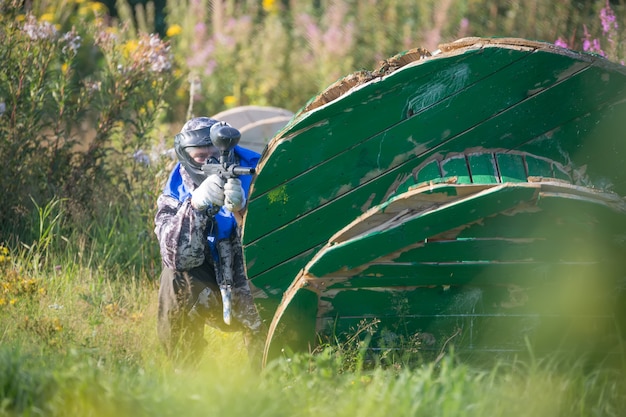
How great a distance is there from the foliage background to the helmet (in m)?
0.78

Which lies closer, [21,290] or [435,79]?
[435,79]

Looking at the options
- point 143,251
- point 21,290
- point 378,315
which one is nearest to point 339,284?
point 378,315

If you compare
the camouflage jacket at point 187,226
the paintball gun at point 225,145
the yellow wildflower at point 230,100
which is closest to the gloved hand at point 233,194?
the paintball gun at point 225,145

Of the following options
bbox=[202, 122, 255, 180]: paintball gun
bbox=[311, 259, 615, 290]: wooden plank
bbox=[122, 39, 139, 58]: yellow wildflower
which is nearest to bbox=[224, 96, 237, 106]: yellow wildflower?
bbox=[122, 39, 139, 58]: yellow wildflower

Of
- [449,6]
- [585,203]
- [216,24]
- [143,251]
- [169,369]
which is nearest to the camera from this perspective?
[585,203]

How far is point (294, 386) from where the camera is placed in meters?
2.99

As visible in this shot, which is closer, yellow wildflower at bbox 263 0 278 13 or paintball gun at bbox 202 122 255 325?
paintball gun at bbox 202 122 255 325

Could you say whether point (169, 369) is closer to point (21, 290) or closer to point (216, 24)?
point (21, 290)

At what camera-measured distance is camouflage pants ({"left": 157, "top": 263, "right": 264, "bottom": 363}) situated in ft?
12.1

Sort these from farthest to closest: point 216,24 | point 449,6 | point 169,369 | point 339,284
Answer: point 216,24 < point 449,6 < point 169,369 < point 339,284

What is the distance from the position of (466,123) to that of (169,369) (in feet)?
4.95

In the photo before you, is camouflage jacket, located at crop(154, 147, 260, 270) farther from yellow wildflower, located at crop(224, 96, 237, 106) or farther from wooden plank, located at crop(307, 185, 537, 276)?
yellow wildflower, located at crop(224, 96, 237, 106)

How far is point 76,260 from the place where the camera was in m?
4.99

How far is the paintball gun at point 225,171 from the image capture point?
334 centimetres
